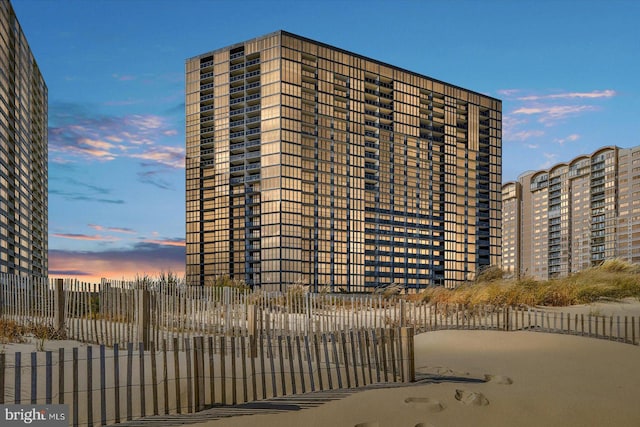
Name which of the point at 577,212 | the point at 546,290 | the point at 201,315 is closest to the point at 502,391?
the point at 201,315

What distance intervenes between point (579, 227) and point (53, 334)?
15384 cm

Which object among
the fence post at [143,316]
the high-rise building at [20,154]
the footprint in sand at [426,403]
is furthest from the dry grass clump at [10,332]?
the high-rise building at [20,154]

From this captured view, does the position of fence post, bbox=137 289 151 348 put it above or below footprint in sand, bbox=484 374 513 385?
above

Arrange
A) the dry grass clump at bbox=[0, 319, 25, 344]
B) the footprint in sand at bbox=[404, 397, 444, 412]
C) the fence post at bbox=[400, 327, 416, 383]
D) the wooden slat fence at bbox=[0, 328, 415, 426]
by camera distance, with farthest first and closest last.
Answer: the dry grass clump at bbox=[0, 319, 25, 344] → the fence post at bbox=[400, 327, 416, 383] → the footprint in sand at bbox=[404, 397, 444, 412] → the wooden slat fence at bbox=[0, 328, 415, 426]

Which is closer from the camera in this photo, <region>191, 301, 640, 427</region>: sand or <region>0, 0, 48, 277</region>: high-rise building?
<region>191, 301, 640, 427</region>: sand

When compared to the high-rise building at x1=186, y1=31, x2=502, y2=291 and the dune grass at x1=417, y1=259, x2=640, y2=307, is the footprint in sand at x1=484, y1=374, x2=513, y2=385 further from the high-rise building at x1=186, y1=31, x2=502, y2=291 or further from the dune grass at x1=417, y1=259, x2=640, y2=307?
the high-rise building at x1=186, y1=31, x2=502, y2=291

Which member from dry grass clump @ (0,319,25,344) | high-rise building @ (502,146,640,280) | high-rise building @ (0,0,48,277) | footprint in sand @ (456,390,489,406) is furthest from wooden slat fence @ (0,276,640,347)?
high-rise building @ (502,146,640,280)

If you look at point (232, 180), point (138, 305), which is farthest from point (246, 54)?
point (138, 305)

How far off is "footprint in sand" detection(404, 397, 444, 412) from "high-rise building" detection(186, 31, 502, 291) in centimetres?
7977

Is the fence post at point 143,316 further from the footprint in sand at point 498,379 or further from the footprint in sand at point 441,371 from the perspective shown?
the footprint in sand at point 498,379

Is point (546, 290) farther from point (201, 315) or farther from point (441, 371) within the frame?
point (441, 371)

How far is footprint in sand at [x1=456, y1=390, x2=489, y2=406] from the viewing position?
8406 millimetres

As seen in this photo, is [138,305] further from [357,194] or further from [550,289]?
[357,194]

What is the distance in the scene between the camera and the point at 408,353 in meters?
9.66
